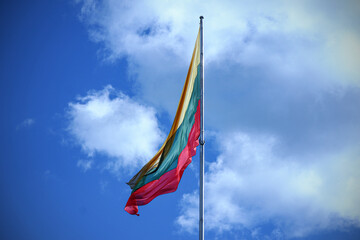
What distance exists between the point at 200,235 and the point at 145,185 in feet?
13.1

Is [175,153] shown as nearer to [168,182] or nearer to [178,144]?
[178,144]

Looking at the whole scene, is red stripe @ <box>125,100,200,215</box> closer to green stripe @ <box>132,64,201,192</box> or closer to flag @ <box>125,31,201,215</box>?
flag @ <box>125,31,201,215</box>

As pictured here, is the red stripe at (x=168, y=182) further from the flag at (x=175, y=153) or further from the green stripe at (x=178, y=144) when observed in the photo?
the green stripe at (x=178, y=144)

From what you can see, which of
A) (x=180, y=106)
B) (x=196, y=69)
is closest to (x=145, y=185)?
(x=180, y=106)

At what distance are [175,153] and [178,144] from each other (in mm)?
405

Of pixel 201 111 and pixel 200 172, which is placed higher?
pixel 201 111

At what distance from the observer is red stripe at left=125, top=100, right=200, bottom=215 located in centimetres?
1680

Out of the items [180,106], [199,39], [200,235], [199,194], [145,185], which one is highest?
[199,39]

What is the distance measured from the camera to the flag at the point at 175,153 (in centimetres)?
1709

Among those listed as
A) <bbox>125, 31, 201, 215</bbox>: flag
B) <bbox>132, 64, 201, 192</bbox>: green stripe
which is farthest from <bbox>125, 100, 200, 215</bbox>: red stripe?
<bbox>132, 64, 201, 192</bbox>: green stripe

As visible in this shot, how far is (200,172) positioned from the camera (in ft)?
53.7

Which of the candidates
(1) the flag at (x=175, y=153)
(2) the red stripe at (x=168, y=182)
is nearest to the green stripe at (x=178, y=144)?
(1) the flag at (x=175, y=153)

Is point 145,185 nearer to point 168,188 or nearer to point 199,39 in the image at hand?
point 168,188

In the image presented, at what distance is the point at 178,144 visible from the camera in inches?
699
